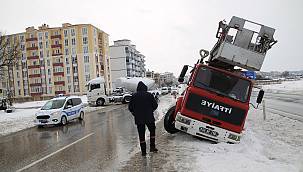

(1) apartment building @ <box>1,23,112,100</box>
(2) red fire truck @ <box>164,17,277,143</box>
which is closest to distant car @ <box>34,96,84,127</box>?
(2) red fire truck @ <box>164,17,277,143</box>

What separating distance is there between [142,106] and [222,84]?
9.70ft

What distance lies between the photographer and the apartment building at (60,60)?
84.6m

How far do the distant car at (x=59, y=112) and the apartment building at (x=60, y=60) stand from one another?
6544 cm

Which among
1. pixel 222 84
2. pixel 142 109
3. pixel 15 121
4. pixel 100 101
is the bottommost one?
pixel 100 101

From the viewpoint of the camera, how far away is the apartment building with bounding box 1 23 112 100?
8462 centimetres

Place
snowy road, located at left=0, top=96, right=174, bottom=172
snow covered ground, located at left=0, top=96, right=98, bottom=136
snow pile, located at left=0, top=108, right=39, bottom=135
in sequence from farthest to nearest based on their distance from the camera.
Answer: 1. snow covered ground, located at left=0, top=96, right=98, bottom=136
2. snow pile, located at left=0, top=108, right=39, bottom=135
3. snowy road, located at left=0, top=96, right=174, bottom=172

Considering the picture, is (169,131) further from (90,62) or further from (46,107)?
(90,62)

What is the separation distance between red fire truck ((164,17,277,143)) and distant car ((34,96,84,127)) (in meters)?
9.51

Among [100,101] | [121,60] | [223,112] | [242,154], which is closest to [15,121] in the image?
[100,101]

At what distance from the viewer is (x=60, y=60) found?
8831 cm

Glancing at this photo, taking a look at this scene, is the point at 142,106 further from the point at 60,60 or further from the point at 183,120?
the point at 60,60

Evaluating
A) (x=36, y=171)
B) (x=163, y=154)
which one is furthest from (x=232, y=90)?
(x=36, y=171)

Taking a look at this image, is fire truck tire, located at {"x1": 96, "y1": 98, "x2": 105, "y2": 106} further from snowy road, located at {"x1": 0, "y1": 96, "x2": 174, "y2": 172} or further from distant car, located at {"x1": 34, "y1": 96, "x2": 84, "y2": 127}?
snowy road, located at {"x1": 0, "y1": 96, "x2": 174, "y2": 172}

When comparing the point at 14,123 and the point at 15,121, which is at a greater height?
the point at 14,123
